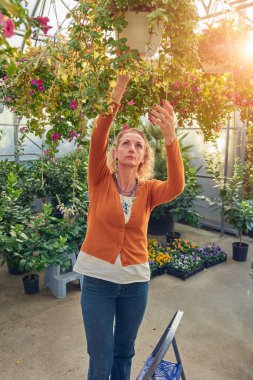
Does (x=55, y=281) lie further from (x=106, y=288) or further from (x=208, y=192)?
(x=208, y=192)

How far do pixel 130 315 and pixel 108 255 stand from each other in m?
0.31

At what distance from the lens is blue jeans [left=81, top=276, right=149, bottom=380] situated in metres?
1.46

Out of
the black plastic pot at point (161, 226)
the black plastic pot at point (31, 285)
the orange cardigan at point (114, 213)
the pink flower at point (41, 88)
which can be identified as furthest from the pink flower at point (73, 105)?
the black plastic pot at point (161, 226)

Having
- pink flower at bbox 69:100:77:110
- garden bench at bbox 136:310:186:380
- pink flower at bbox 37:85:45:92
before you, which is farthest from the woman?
pink flower at bbox 37:85:45:92

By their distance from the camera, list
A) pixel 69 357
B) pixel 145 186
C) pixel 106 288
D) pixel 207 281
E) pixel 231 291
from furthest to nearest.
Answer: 1. pixel 207 281
2. pixel 231 291
3. pixel 69 357
4. pixel 145 186
5. pixel 106 288

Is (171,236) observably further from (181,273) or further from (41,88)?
(41,88)

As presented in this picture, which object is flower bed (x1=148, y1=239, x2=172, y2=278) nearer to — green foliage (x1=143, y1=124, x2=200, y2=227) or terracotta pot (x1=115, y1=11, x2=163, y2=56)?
green foliage (x1=143, y1=124, x2=200, y2=227)

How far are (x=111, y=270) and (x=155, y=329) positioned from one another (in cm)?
170

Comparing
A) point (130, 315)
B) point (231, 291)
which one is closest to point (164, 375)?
point (130, 315)

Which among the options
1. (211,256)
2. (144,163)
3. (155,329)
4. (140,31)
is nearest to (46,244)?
(155,329)

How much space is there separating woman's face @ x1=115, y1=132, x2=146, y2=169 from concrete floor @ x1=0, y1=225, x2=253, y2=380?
5.34ft

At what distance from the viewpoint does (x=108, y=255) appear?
58.7 inches

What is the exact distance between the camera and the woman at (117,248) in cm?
147

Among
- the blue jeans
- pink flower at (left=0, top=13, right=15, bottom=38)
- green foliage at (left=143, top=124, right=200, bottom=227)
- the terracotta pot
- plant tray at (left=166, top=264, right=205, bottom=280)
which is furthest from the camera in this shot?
green foliage at (left=143, top=124, right=200, bottom=227)
